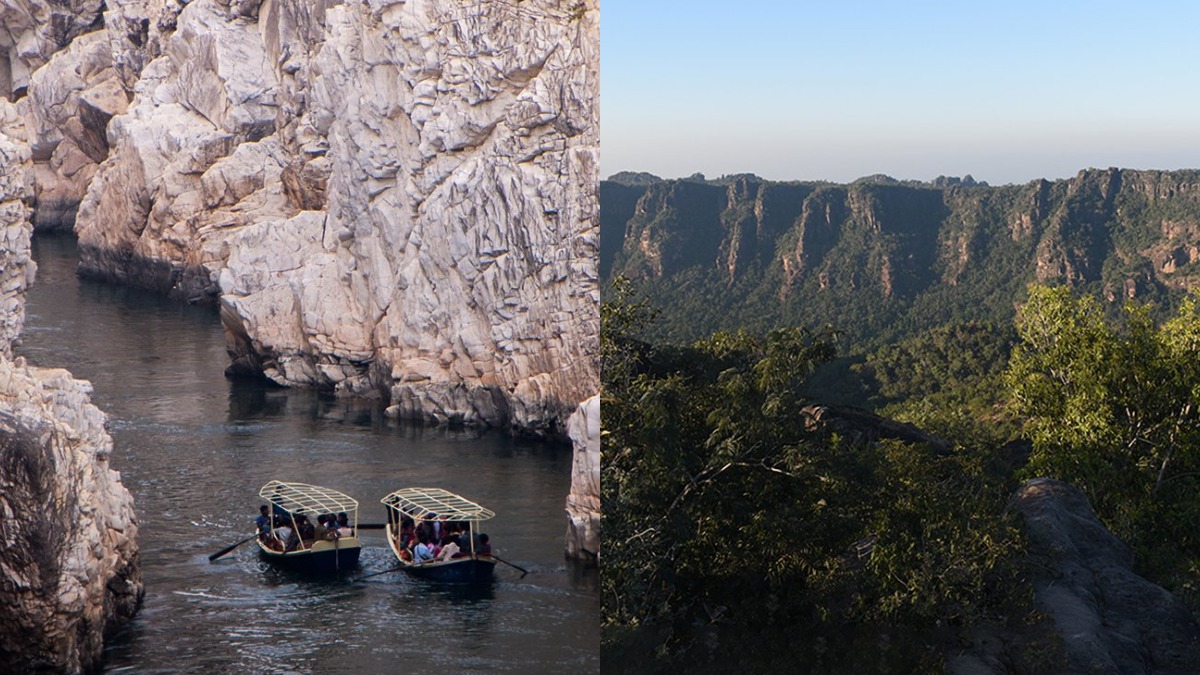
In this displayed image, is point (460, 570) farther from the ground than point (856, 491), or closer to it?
closer to it

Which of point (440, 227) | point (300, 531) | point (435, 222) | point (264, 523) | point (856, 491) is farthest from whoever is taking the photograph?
point (435, 222)

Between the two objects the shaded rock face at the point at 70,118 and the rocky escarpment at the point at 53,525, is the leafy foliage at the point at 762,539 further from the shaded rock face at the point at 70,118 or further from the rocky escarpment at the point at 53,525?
the shaded rock face at the point at 70,118

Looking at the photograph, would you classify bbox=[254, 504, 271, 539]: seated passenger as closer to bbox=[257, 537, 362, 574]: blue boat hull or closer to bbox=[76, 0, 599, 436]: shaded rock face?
bbox=[257, 537, 362, 574]: blue boat hull

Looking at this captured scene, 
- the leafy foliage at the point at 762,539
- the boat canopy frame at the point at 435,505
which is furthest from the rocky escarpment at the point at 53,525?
the leafy foliage at the point at 762,539

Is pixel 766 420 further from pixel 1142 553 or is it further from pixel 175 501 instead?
pixel 175 501

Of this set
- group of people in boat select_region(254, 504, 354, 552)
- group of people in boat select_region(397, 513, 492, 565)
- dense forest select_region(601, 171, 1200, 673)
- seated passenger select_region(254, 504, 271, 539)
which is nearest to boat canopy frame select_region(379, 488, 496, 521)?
group of people in boat select_region(397, 513, 492, 565)

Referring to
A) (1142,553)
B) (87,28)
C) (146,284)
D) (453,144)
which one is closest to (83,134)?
(87,28)

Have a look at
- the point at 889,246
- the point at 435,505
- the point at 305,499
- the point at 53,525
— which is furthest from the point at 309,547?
the point at 889,246

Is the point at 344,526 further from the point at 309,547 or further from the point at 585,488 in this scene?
the point at 585,488
